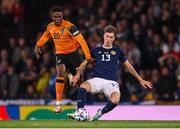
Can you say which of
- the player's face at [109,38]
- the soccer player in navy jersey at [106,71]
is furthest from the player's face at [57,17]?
the player's face at [109,38]

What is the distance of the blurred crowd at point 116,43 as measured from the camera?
61.8ft

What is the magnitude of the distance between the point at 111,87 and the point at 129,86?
5.87m

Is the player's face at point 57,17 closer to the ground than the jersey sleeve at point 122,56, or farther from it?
farther from it

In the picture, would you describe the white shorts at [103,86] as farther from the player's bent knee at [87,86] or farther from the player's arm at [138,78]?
the player's arm at [138,78]

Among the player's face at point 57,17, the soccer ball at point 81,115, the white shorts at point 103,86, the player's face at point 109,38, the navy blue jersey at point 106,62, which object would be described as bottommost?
the soccer ball at point 81,115

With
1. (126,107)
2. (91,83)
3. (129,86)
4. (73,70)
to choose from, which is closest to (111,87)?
(91,83)

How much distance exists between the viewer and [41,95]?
64.0 ft

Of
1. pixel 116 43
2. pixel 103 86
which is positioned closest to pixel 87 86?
pixel 103 86

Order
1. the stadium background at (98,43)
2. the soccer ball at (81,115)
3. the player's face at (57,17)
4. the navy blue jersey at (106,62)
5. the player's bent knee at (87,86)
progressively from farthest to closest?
the stadium background at (98,43) < the player's face at (57,17) < the navy blue jersey at (106,62) < the player's bent knee at (87,86) < the soccer ball at (81,115)

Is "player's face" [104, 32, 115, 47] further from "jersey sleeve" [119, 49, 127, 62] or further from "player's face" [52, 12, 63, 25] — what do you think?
"player's face" [52, 12, 63, 25]

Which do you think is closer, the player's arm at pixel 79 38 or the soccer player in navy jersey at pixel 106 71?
the soccer player in navy jersey at pixel 106 71

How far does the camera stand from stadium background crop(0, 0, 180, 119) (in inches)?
736

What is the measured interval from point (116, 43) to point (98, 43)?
0.73 m

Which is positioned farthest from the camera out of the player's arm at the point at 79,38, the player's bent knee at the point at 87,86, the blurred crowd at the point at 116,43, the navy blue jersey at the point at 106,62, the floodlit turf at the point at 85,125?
the blurred crowd at the point at 116,43
